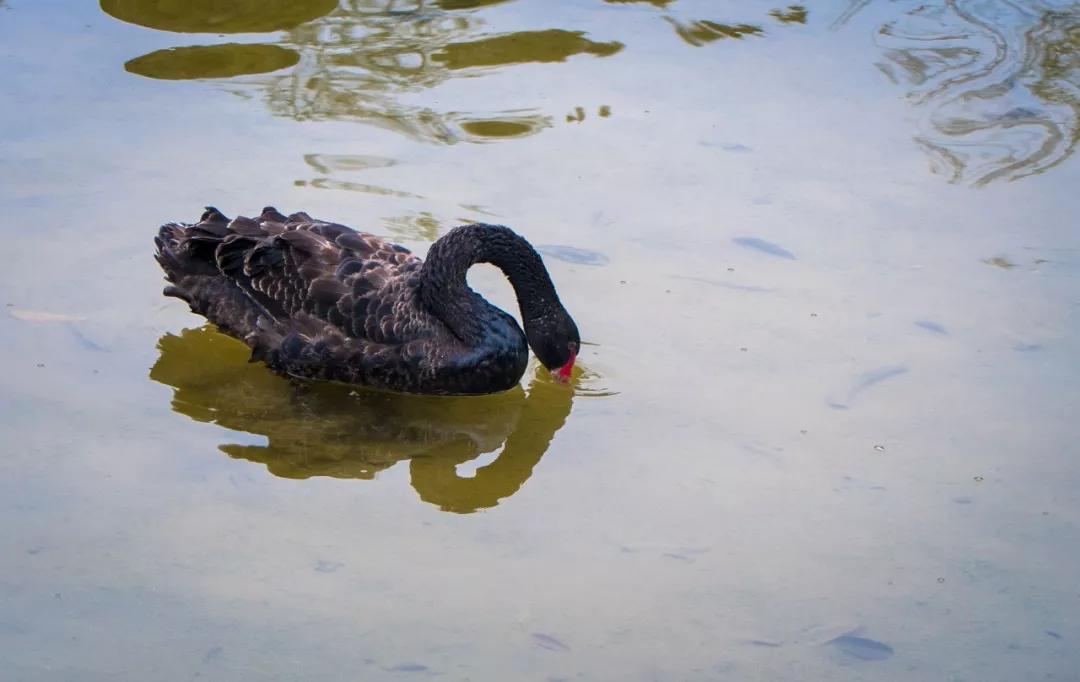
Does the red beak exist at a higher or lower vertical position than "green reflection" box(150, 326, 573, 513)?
higher

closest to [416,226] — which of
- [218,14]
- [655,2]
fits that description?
[218,14]

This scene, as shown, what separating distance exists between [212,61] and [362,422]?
303 cm

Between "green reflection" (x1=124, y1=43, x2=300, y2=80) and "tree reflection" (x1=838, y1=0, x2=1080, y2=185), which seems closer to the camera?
"tree reflection" (x1=838, y1=0, x2=1080, y2=185)

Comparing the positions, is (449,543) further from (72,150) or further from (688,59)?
(688,59)

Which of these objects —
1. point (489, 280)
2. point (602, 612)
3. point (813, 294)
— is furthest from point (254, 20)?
point (602, 612)

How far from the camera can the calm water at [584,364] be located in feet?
12.0

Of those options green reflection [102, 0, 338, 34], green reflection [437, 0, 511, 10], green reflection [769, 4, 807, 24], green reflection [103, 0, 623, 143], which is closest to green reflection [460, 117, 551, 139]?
green reflection [103, 0, 623, 143]

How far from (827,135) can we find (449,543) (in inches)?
126

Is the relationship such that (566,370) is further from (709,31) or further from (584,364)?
(709,31)

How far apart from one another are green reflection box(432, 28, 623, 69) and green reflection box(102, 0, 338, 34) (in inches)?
38.2

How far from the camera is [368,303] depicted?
4855mm

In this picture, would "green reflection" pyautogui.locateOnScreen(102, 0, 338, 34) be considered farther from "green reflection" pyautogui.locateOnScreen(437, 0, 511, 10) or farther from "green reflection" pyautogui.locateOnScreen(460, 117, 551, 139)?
"green reflection" pyautogui.locateOnScreen(460, 117, 551, 139)

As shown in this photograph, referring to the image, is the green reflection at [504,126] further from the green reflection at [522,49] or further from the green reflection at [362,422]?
the green reflection at [362,422]

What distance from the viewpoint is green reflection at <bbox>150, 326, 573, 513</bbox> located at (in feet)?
14.4
